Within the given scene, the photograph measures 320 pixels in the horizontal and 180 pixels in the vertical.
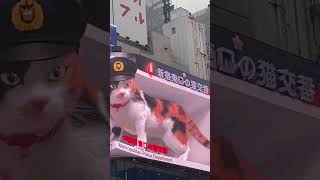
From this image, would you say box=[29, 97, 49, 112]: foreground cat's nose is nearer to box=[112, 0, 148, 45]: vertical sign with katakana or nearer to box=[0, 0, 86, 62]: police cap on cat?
box=[0, 0, 86, 62]: police cap on cat

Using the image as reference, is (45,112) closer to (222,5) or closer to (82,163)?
(82,163)

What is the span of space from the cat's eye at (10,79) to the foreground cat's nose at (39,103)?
0.76 ft

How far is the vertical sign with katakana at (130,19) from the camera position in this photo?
128 feet

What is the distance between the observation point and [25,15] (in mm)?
6539

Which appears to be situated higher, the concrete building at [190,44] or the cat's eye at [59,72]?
the concrete building at [190,44]

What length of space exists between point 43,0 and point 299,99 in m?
3.23

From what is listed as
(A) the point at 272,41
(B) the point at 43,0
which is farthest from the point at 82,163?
(A) the point at 272,41

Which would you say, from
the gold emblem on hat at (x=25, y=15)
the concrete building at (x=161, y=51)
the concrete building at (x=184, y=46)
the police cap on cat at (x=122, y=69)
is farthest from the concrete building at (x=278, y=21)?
the concrete building at (x=184, y=46)

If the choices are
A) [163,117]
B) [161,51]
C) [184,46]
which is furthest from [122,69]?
[184,46]

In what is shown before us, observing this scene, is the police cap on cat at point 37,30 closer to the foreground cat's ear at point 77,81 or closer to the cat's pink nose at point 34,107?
the foreground cat's ear at point 77,81

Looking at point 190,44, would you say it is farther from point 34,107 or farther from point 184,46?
point 34,107

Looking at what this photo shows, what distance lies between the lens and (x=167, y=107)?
35.5 metres

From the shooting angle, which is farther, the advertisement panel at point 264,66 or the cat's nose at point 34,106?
the advertisement panel at point 264,66

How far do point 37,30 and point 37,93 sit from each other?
59 centimetres
